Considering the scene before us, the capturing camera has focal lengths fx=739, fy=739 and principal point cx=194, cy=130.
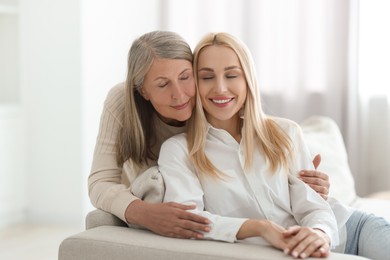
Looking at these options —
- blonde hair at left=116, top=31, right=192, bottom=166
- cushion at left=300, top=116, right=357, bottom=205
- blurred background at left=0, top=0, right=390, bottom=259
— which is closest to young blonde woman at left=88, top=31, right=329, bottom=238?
blonde hair at left=116, top=31, right=192, bottom=166

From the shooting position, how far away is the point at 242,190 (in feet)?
6.97

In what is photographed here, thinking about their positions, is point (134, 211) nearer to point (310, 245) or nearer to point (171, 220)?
point (171, 220)

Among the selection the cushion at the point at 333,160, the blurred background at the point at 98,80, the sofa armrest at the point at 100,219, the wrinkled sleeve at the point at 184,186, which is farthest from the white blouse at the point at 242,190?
the blurred background at the point at 98,80

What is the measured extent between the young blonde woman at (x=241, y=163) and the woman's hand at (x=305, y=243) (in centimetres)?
18

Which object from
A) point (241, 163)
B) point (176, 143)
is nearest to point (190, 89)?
point (176, 143)

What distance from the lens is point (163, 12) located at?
4.88 metres

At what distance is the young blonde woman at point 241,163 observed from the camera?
210cm

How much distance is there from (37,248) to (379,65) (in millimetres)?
2234

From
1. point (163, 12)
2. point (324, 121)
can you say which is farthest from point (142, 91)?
point (163, 12)

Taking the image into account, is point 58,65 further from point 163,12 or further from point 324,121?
point 324,121

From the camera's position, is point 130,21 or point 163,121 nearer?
point 163,121

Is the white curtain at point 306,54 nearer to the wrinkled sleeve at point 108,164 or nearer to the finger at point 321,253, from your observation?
the wrinkled sleeve at point 108,164

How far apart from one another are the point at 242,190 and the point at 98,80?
7.84 ft

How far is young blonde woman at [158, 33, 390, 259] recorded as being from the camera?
2.10 meters
